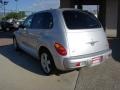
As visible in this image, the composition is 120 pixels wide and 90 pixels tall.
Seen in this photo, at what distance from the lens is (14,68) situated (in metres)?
7.50

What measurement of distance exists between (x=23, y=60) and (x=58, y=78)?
2475 mm

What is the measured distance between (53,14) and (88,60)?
5.23 feet

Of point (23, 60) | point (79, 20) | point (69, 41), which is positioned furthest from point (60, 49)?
point (23, 60)

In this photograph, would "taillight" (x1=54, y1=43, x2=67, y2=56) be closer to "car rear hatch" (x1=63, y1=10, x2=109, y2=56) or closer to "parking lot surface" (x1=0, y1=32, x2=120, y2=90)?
"car rear hatch" (x1=63, y1=10, x2=109, y2=56)

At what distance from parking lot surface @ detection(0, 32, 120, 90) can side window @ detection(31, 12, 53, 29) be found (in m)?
1.32

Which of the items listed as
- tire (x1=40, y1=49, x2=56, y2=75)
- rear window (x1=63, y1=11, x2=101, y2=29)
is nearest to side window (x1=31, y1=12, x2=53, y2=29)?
rear window (x1=63, y1=11, x2=101, y2=29)

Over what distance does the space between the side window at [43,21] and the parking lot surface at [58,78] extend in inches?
52.1

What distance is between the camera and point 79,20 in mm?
6418

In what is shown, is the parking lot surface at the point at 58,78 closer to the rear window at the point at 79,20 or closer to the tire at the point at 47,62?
the tire at the point at 47,62

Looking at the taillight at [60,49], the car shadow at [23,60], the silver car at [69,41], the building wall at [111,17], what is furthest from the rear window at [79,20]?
the building wall at [111,17]

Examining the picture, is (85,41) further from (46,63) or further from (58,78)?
(46,63)

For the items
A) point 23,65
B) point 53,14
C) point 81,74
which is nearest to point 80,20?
point 53,14

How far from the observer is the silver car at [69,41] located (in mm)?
5984

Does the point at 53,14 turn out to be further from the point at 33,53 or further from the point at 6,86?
the point at 6,86
